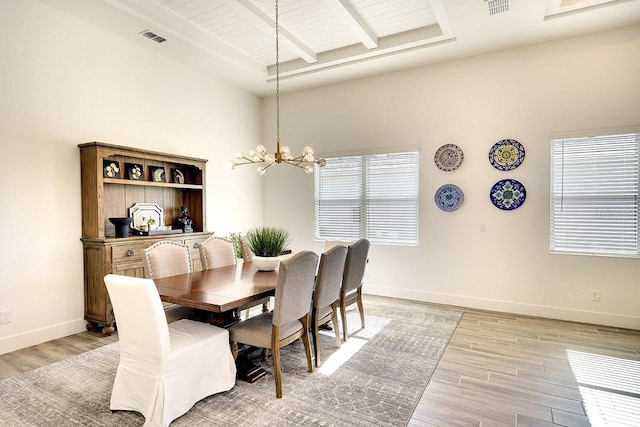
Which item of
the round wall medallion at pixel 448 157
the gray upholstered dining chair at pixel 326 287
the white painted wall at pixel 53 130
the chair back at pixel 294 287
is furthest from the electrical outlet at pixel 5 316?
the round wall medallion at pixel 448 157

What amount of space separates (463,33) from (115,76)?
4.01 metres

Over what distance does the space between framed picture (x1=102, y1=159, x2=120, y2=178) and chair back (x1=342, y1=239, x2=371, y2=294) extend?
2.78 meters

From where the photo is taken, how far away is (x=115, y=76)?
4.14 m

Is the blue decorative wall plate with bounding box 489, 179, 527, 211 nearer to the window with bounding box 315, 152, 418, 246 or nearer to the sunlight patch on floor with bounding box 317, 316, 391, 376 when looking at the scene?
the window with bounding box 315, 152, 418, 246

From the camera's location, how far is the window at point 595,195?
3.86m

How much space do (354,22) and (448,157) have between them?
209 centimetres

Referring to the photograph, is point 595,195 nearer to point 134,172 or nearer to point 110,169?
point 134,172

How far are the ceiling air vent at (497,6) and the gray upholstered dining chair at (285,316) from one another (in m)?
2.95

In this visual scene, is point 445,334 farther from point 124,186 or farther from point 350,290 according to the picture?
point 124,186

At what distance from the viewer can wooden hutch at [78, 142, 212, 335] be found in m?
3.67

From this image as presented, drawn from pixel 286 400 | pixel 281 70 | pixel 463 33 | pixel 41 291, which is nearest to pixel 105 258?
pixel 41 291

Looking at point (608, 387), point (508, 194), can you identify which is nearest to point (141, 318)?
point (608, 387)

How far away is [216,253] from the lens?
12.5 ft

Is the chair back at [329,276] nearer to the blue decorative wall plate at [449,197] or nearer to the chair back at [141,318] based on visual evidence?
the chair back at [141,318]
